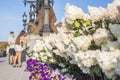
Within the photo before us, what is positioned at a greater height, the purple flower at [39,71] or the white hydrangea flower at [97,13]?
the white hydrangea flower at [97,13]

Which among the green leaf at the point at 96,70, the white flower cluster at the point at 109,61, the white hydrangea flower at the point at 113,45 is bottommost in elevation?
the green leaf at the point at 96,70

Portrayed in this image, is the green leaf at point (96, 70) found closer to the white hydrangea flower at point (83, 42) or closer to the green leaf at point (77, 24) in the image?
the white hydrangea flower at point (83, 42)

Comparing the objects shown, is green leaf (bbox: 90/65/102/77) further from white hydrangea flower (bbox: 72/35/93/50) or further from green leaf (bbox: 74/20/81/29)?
green leaf (bbox: 74/20/81/29)

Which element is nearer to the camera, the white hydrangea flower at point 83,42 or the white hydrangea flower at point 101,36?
the white hydrangea flower at point 101,36

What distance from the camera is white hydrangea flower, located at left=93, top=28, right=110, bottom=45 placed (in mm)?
3861

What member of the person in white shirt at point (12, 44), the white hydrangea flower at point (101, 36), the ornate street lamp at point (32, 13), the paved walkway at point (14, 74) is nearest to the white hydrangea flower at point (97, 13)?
the white hydrangea flower at point (101, 36)

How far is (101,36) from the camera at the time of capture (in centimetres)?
390

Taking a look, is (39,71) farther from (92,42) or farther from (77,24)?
(92,42)

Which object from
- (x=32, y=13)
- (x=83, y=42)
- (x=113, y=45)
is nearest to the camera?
(x=113, y=45)

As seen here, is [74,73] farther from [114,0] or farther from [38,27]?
[38,27]

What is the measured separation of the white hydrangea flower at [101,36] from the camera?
152 inches

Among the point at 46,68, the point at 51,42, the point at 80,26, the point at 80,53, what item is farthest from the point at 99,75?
the point at 46,68

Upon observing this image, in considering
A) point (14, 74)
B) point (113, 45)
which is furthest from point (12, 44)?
point (113, 45)

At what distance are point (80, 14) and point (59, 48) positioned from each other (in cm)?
68
